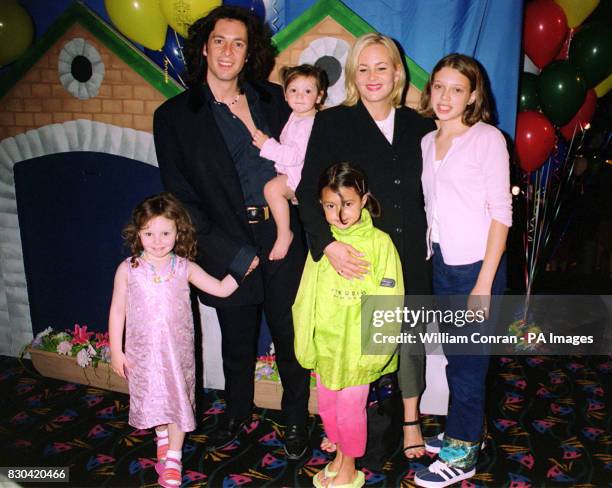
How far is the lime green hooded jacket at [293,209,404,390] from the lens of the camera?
2.25 meters

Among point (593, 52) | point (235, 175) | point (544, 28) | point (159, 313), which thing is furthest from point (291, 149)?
point (593, 52)

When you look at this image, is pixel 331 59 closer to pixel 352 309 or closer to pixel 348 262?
pixel 348 262

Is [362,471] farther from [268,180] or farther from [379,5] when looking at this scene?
[379,5]

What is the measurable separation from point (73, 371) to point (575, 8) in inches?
172

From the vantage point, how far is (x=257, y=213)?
258 centimetres

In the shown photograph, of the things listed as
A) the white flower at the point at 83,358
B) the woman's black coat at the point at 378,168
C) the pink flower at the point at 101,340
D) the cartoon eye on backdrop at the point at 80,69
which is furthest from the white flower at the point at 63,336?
the woman's black coat at the point at 378,168

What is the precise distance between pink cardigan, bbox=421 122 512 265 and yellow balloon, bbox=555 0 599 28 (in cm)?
225

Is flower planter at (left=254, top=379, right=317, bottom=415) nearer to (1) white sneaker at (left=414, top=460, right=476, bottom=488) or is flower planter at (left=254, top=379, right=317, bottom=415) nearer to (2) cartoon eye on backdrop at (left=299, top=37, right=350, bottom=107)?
(1) white sneaker at (left=414, top=460, right=476, bottom=488)

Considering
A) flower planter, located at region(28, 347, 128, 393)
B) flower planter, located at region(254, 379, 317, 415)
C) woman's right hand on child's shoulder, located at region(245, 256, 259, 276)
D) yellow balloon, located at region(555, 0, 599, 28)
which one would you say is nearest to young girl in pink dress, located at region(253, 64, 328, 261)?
woman's right hand on child's shoulder, located at region(245, 256, 259, 276)

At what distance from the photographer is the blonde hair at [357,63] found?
2250 millimetres

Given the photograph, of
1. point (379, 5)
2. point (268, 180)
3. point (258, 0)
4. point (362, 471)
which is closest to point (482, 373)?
point (362, 471)

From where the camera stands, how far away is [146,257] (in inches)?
94.7

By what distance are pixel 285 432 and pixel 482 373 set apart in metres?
1.06

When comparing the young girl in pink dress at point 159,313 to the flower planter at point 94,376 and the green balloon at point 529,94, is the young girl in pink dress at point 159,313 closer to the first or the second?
the flower planter at point 94,376
